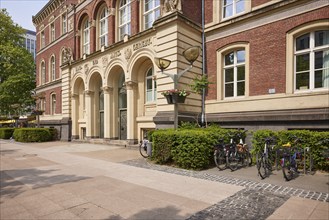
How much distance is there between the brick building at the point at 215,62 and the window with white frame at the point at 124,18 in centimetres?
7

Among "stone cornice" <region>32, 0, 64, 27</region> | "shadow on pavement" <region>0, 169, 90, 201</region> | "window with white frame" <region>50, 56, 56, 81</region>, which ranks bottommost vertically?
"shadow on pavement" <region>0, 169, 90, 201</region>

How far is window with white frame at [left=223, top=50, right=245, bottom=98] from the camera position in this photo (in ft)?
41.1

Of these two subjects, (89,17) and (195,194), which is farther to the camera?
(89,17)

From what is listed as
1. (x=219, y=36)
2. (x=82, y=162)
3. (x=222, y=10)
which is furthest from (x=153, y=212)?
(x=222, y=10)

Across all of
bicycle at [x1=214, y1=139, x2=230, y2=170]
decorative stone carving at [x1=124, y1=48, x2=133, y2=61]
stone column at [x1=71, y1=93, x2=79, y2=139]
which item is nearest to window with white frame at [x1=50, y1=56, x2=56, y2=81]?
stone column at [x1=71, y1=93, x2=79, y2=139]

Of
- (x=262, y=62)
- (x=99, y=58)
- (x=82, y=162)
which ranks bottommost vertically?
(x=82, y=162)

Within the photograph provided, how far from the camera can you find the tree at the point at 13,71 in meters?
29.5

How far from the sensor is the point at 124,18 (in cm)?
1753

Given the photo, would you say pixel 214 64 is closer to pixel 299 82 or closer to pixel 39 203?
pixel 299 82

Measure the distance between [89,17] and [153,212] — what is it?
1943 cm

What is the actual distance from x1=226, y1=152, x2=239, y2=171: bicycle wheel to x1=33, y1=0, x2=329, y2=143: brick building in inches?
128

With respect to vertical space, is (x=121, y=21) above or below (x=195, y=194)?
above

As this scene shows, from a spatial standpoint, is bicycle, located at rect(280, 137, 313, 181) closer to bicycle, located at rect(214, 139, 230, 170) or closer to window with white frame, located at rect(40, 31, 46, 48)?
A: bicycle, located at rect(214, 139, 230, 170)

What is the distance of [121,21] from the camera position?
1780 centimetres
